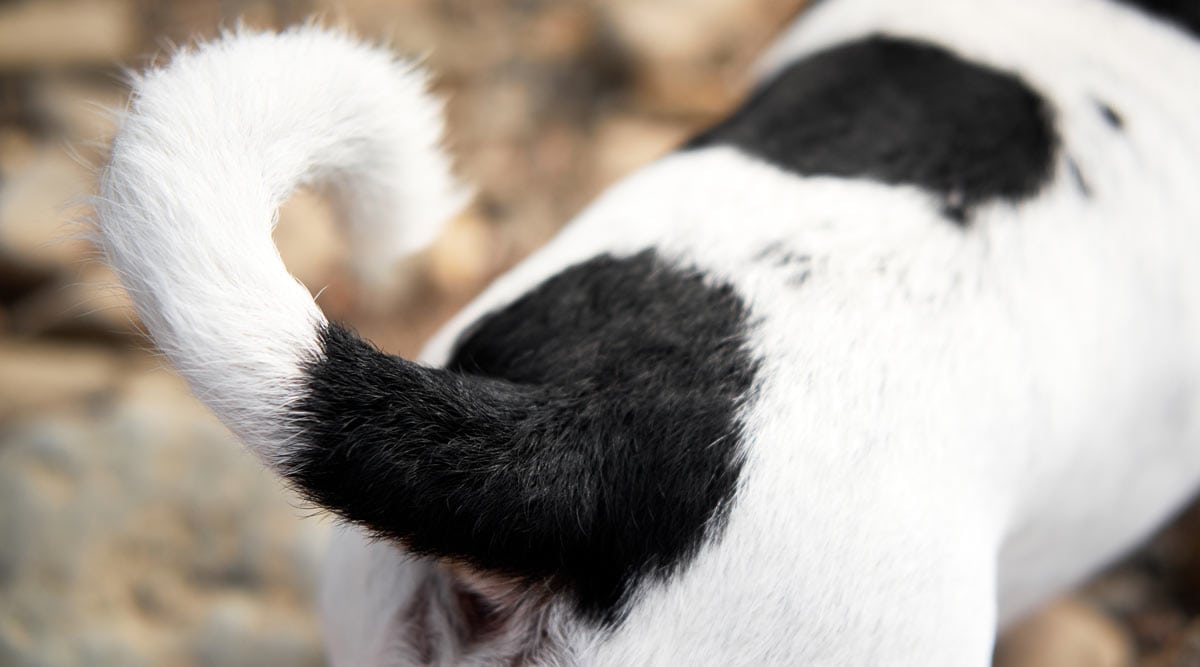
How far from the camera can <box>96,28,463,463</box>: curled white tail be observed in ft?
2.82

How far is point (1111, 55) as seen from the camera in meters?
1.54

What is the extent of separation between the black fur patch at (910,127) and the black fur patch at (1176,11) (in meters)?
0.50

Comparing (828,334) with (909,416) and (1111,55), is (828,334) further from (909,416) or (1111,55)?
(1111,55)

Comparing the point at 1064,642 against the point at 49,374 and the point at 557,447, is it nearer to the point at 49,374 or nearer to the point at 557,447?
the point at 557,447

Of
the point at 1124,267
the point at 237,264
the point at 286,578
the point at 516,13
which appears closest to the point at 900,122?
the point at 1124,267

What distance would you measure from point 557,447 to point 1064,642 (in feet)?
5.34

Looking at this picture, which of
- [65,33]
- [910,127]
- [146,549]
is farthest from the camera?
[65,33]

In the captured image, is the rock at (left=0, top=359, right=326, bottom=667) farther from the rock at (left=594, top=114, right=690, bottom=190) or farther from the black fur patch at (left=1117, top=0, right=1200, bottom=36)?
the black fur patch at (left=1117, top=0, right=1200, bottom=36)

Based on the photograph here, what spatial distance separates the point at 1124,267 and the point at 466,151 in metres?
2.06

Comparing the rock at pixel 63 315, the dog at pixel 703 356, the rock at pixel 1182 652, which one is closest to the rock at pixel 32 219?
the rock at pixel 63 315

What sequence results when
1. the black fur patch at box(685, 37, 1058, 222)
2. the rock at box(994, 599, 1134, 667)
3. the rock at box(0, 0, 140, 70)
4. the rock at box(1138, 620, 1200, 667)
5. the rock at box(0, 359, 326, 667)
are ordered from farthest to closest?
the rock at box(0, 0, 140, 70)
the rock at box(994, 599, 1134, 667)
the rock at box(0, 359, 326, 667)
the rock at box(1138, 620, 1200, 667)
the black fur patch at box(685, 37, 1058, 222)

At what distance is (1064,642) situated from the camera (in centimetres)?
203

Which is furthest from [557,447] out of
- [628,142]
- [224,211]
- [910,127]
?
[628,142]

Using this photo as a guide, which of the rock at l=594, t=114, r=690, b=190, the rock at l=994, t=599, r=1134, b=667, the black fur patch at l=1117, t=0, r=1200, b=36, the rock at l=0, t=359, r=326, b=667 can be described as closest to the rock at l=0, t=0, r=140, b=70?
the rock at l=0, t=359, r=326, b=667
